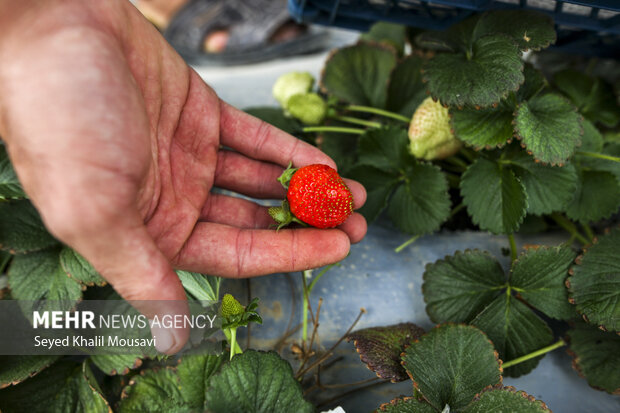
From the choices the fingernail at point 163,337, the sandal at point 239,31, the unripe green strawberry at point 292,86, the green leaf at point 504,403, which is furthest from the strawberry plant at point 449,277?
the sandal at point 239,31

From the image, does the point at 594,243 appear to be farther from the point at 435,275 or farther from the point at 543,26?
the point at 543,26

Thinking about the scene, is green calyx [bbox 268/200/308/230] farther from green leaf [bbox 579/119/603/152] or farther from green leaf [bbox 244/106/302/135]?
green leaf [bbox 579/119/603/152]

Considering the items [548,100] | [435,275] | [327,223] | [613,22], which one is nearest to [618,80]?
[613,22]

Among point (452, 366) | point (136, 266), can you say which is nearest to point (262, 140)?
point (136, 266)

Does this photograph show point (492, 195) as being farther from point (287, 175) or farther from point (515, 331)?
point (287, 175)

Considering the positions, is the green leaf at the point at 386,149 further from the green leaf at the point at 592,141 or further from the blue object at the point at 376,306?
the green leaf at the point at 592,141

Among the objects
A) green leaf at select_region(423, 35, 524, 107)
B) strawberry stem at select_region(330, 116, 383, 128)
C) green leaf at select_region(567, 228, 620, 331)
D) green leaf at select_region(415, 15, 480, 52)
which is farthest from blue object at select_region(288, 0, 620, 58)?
green leaf at select_region(567, 228, 620, 331)
